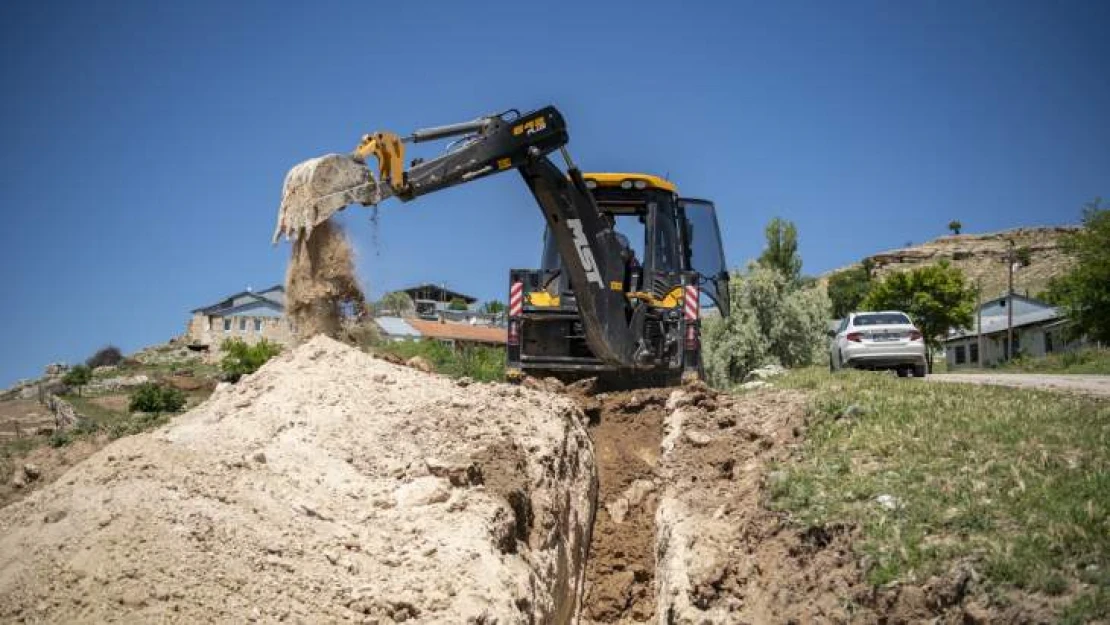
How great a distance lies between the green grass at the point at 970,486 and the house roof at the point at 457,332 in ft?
147

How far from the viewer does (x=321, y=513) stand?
23.6 ft

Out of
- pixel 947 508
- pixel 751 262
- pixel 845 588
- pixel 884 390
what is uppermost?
pixel 751 262

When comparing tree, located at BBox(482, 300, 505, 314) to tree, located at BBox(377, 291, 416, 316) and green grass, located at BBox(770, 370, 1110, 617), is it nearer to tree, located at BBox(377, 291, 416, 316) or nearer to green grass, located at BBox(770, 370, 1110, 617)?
tree, located at BBox(377, 291, 416, 316)

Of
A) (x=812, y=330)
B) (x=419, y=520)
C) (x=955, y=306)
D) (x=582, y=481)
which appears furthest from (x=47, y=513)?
(x=955, y=306)

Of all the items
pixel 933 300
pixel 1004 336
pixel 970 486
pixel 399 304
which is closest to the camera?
pixel 970 486

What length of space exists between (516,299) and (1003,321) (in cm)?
5390

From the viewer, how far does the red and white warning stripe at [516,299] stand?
13.4 metres

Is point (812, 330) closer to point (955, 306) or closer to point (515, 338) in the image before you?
point (515, 338)

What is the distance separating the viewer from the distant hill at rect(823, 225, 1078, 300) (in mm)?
87850

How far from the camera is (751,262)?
3142cm

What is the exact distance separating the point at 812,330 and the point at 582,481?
2042 cm

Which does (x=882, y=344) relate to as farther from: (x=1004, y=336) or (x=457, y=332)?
(x=1004, y=336)

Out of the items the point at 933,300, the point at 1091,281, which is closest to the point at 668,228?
the point at 1091,281

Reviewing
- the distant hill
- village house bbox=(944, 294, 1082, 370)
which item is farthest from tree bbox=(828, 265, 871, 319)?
village house bbox=(944, 294, 1082, 370)
